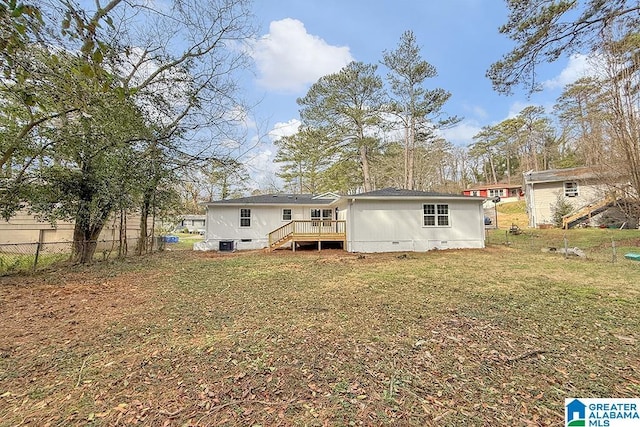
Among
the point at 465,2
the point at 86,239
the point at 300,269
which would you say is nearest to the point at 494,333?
the point at 300,269

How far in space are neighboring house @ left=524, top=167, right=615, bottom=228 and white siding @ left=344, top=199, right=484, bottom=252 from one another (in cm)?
1007

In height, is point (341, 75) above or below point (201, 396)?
above

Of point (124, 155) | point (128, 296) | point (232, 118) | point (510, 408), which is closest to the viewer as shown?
point (510, 408)

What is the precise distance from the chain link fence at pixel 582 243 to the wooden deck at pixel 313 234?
25.0ft

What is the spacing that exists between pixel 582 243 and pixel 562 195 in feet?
27.5

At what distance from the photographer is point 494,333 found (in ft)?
12.3

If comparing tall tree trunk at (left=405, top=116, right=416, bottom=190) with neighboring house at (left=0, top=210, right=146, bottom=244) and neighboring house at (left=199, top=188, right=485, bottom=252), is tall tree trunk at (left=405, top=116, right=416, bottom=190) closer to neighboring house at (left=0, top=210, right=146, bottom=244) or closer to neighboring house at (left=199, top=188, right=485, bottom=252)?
neighboring house at (left=199, top=188, right=485, bottom=252)

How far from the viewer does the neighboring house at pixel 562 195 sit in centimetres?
1834

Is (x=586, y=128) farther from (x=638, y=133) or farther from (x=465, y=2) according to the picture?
(x=465, y=2)

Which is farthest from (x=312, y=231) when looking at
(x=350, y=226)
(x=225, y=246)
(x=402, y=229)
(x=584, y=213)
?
(x=584, y=213)

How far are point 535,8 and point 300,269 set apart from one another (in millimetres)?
8356

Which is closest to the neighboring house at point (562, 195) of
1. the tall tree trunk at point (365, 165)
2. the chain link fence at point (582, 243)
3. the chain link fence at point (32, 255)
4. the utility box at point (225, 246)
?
the chain link fence at point (582, 243)

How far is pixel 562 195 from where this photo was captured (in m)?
20.2

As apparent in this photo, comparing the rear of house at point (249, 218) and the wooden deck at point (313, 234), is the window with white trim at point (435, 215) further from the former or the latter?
the rear of house at point (249, 218)
